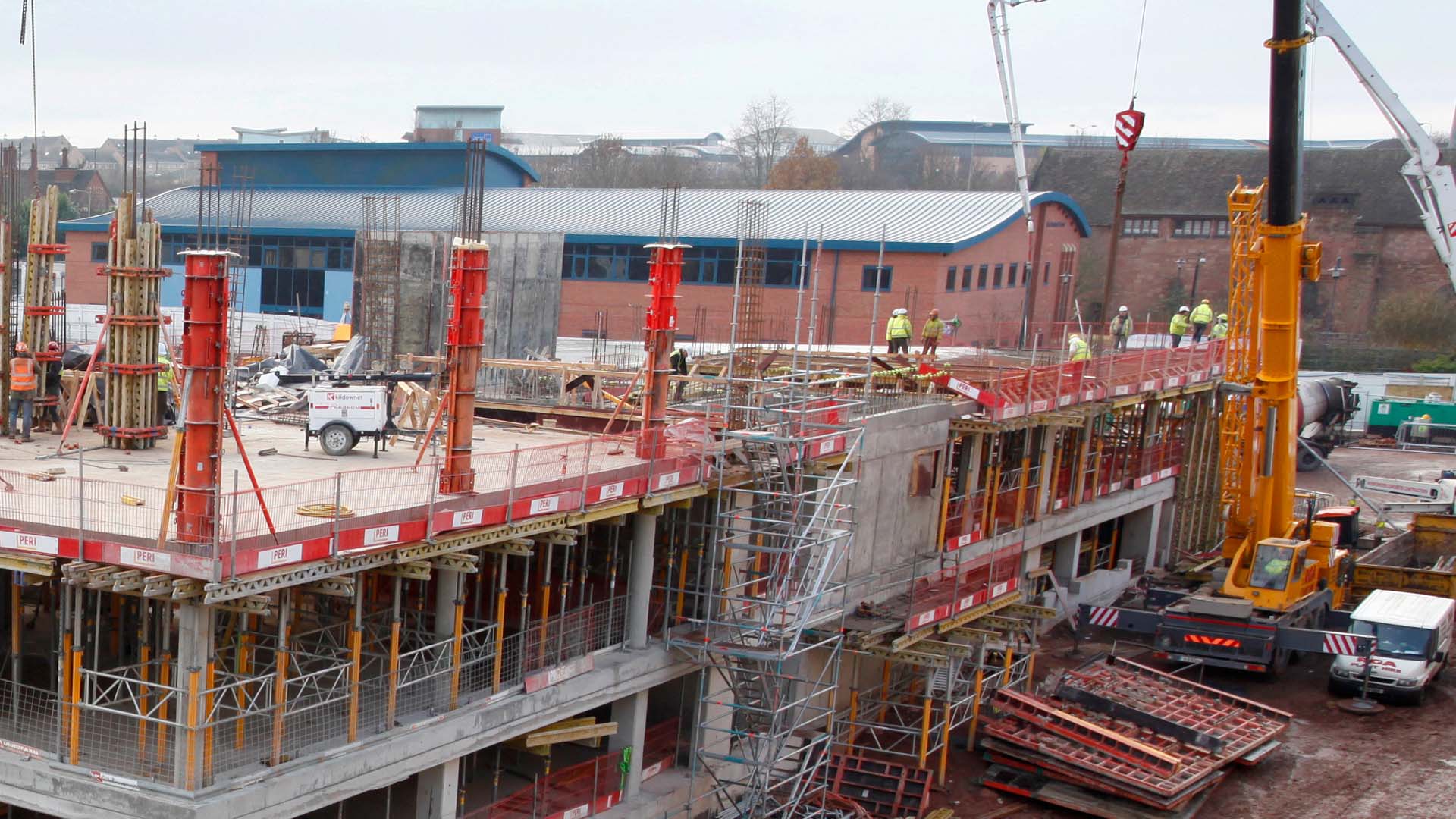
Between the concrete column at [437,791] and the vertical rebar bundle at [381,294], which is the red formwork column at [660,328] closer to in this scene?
the concrete column at [437,791]

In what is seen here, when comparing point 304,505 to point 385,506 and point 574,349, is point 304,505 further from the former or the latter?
point 574,349

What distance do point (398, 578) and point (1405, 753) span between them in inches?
725

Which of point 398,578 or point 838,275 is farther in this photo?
point 838,275

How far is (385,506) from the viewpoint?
53.7 ft

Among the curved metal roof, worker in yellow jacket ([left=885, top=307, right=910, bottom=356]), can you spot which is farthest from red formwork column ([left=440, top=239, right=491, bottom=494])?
the curved metal roof

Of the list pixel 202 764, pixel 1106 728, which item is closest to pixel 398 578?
pixel 202 764

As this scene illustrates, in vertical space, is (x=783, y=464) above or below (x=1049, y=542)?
above

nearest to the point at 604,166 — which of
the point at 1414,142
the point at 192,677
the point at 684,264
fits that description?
the point at 684,264

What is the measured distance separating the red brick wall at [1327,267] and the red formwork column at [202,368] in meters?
66.0

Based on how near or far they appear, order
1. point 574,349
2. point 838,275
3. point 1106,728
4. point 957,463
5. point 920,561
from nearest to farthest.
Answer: point 1106,728 < point 920,561 < point 957,463 < point 574,349 < point 838,275

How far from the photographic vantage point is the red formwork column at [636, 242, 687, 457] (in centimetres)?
2120

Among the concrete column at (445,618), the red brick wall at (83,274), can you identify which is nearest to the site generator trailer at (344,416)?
the concrete column at (445,618)

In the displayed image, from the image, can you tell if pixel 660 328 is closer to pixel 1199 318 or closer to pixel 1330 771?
pixel 1330 771

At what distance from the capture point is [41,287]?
21875 mm
